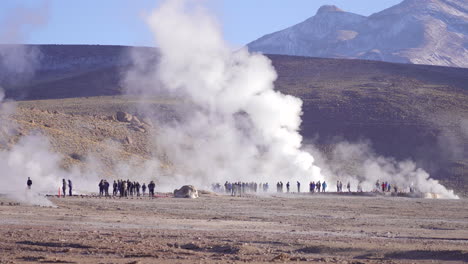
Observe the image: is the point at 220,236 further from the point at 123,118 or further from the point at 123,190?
the point at 123,118

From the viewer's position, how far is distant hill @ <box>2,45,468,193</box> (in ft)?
280

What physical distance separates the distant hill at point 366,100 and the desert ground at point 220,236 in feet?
130

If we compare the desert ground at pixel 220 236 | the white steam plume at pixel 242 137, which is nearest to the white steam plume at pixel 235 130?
the white steam plume at pixel 242 137

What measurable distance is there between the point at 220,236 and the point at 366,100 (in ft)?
275

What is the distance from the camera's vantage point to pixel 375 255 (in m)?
19.1

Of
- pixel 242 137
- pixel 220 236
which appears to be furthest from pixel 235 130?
pixel 220 236

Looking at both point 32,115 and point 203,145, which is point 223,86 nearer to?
point 203,145

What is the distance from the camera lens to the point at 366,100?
342 ft

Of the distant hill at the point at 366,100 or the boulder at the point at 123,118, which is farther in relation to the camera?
the distant hill at the point at 366,100

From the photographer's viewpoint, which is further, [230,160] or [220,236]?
[230,160]

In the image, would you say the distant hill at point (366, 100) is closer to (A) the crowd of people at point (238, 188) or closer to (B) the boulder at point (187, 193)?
(A) the crowd of people at point (238, 188)

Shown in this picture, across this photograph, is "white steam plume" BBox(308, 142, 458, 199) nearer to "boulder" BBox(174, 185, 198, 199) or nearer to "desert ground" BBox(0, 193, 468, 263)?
"boulder" BBox(174, 185, 198, 199)

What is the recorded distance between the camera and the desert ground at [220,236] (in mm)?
18281

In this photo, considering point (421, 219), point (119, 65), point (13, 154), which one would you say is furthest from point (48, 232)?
point (119, 65)
